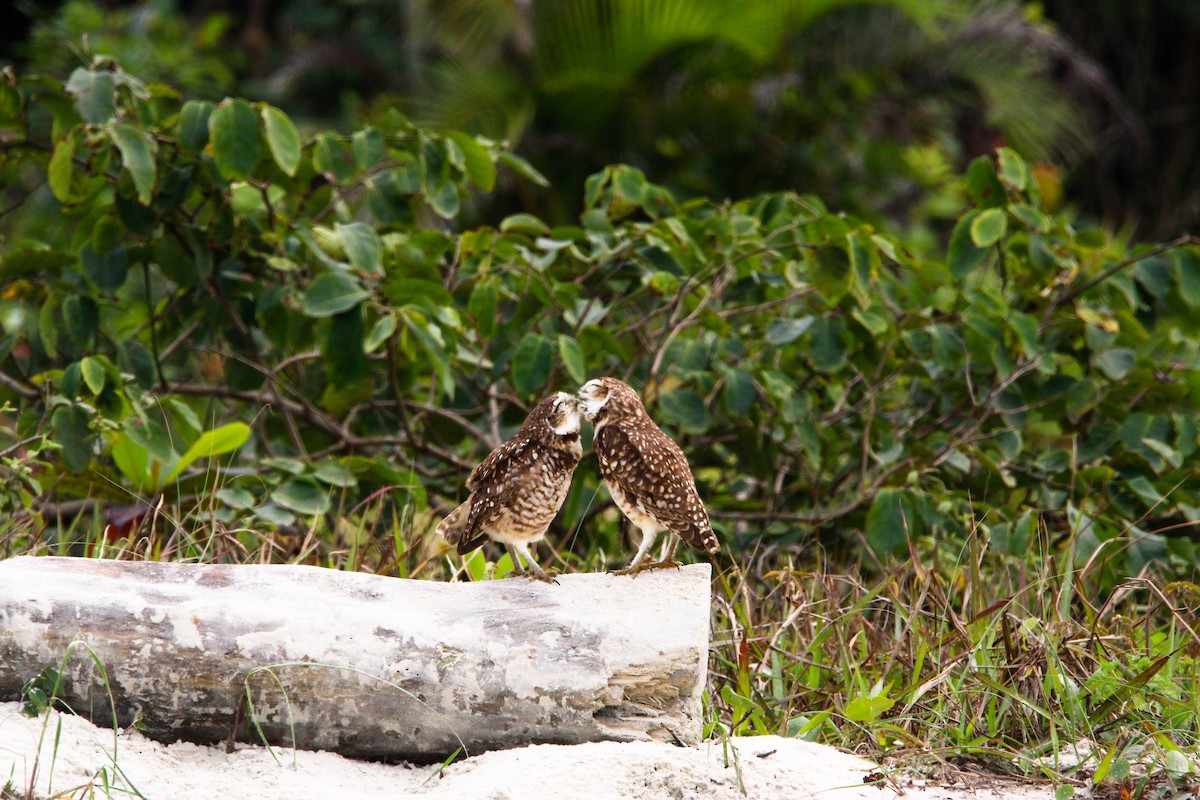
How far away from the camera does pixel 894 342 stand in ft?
17.6

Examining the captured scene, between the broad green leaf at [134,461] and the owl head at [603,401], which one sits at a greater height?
the owl head at [603,401]

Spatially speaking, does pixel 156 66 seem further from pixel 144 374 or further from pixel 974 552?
pixel 974 552

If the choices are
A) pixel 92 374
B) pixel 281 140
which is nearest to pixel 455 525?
pixel 92 374

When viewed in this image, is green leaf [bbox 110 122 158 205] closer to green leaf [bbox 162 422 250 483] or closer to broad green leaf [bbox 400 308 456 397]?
green leaf [bbox 162 422 250 483]

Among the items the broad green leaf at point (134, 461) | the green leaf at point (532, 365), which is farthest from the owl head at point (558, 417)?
the broad green leaf at point (134, 461)

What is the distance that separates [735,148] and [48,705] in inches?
330

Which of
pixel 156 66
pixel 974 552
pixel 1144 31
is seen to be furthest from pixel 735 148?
pixel 974 552

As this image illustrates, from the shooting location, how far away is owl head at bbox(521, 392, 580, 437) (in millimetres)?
3766

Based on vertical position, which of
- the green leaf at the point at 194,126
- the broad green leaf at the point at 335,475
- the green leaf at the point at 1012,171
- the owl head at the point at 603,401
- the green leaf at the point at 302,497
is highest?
the green leaf at the point at 194,126

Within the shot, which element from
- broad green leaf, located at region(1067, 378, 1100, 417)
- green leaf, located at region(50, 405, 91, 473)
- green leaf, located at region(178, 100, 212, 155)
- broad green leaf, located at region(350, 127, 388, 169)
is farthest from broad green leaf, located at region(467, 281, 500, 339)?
broad green leaf, located at region(1067, 378, 1100, 417)

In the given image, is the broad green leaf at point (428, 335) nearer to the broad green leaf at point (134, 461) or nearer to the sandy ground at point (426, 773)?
the broad green leaf at point (134, 461)

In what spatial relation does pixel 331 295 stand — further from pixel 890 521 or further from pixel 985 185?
pixel 985 185

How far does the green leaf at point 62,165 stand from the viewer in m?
4.54

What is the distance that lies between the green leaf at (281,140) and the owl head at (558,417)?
5.03 feet
